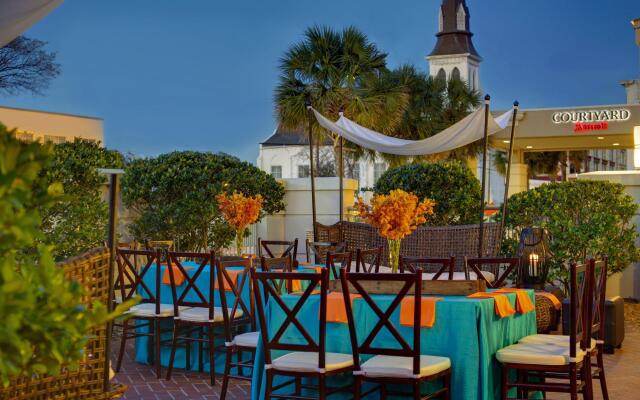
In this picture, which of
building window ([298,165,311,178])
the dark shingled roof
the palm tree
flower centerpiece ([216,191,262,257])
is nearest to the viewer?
flower centerpiece ([216,191,262,257])

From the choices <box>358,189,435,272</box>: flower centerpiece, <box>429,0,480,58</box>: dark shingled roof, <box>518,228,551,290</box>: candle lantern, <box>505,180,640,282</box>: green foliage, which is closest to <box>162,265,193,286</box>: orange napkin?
<box>358,189,435,272</box>: flower centerpiece

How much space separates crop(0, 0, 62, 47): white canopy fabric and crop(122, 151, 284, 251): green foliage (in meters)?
9.84

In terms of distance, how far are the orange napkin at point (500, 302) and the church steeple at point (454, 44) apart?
83120 mm

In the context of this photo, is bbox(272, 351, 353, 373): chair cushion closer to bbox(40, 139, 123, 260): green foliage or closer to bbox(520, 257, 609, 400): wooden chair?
bbox(520, 257, 609, 400): wooden chair

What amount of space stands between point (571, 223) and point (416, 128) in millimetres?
18771

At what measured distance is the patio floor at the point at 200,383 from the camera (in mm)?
7051

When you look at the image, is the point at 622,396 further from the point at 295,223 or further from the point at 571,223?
the point at 295,223

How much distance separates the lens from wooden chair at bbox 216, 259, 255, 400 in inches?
260

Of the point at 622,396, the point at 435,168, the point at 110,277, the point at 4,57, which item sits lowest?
the point at 622,396

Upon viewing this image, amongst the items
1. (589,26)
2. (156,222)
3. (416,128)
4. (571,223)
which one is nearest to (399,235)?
(571,223)

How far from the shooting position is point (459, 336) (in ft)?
17.9

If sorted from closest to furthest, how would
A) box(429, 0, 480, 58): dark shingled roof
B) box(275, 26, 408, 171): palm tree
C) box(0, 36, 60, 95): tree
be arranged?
box(275, 26, 408, 171): palm tree
box(0, 36, 60, 95): tree
box(429, 0, 480, 58): dark shingled roof

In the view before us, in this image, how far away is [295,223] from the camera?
15.0 metres

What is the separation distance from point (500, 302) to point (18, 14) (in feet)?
11.1
